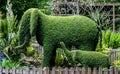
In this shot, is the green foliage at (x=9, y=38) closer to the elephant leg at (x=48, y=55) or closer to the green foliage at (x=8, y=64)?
the green foliage at (x=8, y=64)

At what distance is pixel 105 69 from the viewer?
9.27 metres

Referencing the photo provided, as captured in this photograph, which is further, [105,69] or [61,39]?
[61,39]

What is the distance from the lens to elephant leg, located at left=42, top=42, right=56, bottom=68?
400 inches

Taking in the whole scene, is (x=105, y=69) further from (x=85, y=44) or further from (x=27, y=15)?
(x=27, y=15)

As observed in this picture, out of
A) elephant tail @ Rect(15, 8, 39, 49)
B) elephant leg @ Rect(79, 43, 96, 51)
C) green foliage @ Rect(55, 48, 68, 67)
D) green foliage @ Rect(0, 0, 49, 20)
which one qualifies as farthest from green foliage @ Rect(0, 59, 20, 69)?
green foliage @ Rect(0, 0, 49, 20)

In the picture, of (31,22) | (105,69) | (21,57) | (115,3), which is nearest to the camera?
(105,69)

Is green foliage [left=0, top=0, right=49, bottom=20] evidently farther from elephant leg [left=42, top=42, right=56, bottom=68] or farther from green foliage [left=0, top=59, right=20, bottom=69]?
elephant leg [left=42, top=42, right=56, bottom=68]

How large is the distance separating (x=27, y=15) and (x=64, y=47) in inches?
52.2

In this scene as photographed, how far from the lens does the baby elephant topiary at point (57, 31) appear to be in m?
10.1

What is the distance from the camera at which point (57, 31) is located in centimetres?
1011

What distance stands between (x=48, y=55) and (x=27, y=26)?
3.08ft

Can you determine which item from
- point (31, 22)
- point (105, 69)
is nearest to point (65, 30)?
point (31, 22)

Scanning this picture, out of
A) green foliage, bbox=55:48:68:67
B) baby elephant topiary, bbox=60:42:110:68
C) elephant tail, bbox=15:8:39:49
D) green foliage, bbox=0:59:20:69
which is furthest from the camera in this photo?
green foliage, bbox=55:48:68:67

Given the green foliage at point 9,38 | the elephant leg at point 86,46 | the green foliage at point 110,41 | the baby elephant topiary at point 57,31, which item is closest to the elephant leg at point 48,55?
the baby elephant topiary at point 57,31
